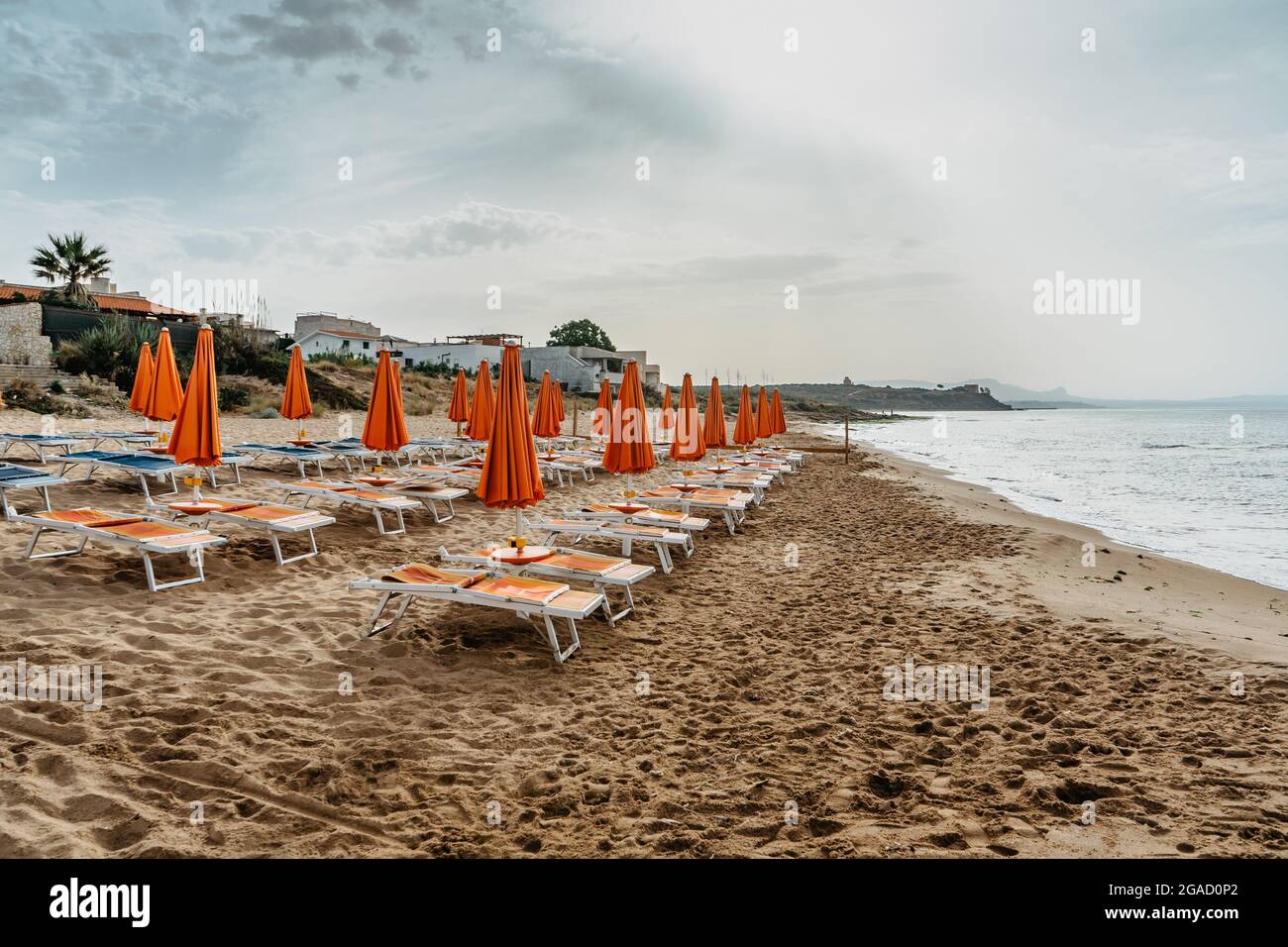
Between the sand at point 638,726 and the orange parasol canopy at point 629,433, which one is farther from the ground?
the orange parasol canopy at point 629,433

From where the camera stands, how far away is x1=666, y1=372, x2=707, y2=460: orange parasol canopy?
1139cm

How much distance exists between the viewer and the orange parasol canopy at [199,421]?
666 centimetres

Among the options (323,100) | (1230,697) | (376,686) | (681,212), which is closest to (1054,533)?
(1230,697)

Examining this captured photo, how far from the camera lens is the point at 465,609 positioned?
5773 mm

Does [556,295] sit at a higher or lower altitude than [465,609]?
higher

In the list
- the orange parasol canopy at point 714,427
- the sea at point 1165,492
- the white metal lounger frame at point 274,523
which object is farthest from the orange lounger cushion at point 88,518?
the sea at point 1165,492

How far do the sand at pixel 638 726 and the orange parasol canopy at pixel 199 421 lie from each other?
0.99 metres

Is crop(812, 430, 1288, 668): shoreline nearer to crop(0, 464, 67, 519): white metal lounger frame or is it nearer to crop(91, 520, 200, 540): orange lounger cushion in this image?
crop(91, 520, 200, 540): orange lounger cushion

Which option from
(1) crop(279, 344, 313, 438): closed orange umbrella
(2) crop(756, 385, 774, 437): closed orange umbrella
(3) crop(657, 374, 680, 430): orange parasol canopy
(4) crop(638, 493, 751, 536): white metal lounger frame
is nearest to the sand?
(4) crop(638, 493, 751, 536): white metal lounger frame

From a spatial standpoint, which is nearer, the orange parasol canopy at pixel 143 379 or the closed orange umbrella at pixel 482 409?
the closed orange umbrella at pixel 482 409

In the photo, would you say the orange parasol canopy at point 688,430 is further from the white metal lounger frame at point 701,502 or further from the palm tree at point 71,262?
the palm tree at point 71,262

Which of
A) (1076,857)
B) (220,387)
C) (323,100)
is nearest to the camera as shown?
(1076,857)
